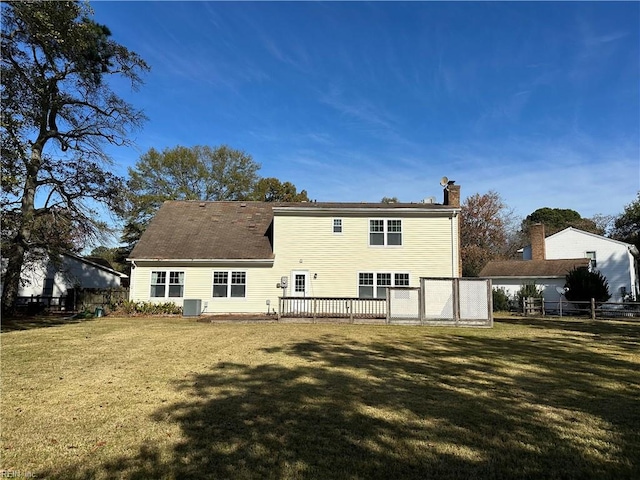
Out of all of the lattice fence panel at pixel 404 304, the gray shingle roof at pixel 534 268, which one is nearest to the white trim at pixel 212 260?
the lattice fence panel at pixel 404 304

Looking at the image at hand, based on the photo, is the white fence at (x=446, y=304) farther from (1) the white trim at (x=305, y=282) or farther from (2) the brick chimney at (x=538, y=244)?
(2) the brick chimney at (x=538, y=244)

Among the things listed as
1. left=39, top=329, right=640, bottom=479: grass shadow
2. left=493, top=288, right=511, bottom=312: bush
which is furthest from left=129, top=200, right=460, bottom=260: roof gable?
left=493, top=288, right=511, bottom=312: bush

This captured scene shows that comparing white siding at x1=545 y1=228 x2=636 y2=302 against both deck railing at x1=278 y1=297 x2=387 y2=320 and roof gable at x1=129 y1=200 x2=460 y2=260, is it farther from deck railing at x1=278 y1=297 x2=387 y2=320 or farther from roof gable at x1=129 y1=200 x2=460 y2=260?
deck railing at x1=278 y1=297 x2=387 y2=320

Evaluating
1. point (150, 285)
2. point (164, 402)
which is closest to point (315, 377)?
point (164, 402)

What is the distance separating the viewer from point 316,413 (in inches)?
206

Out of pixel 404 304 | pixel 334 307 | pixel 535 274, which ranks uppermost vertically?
pixel 535 274

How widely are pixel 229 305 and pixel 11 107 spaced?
39.8 ft

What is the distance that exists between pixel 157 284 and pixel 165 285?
41 centimetres

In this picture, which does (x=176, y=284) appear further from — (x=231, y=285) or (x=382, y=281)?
(x=382, y=281)

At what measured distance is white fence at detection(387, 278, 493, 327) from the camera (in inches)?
640

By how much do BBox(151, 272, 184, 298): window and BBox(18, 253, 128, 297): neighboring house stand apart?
9.54 m

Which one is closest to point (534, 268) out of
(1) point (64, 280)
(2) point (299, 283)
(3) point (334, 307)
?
(3) point (334, 307)

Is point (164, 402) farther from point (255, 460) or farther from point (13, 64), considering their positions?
point (13, 64)

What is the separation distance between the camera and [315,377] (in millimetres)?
7195
